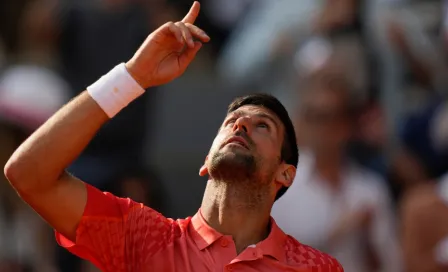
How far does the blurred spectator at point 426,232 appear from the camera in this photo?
308 inches

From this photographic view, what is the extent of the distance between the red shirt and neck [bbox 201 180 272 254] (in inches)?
2.3

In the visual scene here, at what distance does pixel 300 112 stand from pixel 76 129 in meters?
3.62

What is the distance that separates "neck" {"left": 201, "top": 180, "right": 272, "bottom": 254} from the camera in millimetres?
5238

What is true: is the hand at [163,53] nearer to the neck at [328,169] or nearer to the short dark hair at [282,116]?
the short dark hair at [282,116]

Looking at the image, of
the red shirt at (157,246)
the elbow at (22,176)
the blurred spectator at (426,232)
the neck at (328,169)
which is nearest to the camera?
the elbow at (22,176)

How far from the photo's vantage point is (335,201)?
8016 mm

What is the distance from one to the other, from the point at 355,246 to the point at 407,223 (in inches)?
15.1

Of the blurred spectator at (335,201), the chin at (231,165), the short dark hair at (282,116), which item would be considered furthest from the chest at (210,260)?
the blurred spectator at (335,201)

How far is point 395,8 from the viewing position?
8.87m

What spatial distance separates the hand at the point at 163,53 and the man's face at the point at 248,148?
384 mm

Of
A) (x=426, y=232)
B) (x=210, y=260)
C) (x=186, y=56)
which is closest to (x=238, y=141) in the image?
(x=186, y=56)

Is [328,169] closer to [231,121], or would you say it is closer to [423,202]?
[423,202]

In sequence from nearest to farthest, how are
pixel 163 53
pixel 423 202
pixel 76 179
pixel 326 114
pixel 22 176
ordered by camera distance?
1. pixel 22 176
2. pixel 76 179
3. pixel 163 53
4. pixel 423 202
5. pixel 326 114

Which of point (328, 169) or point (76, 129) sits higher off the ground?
point (76, 129)
